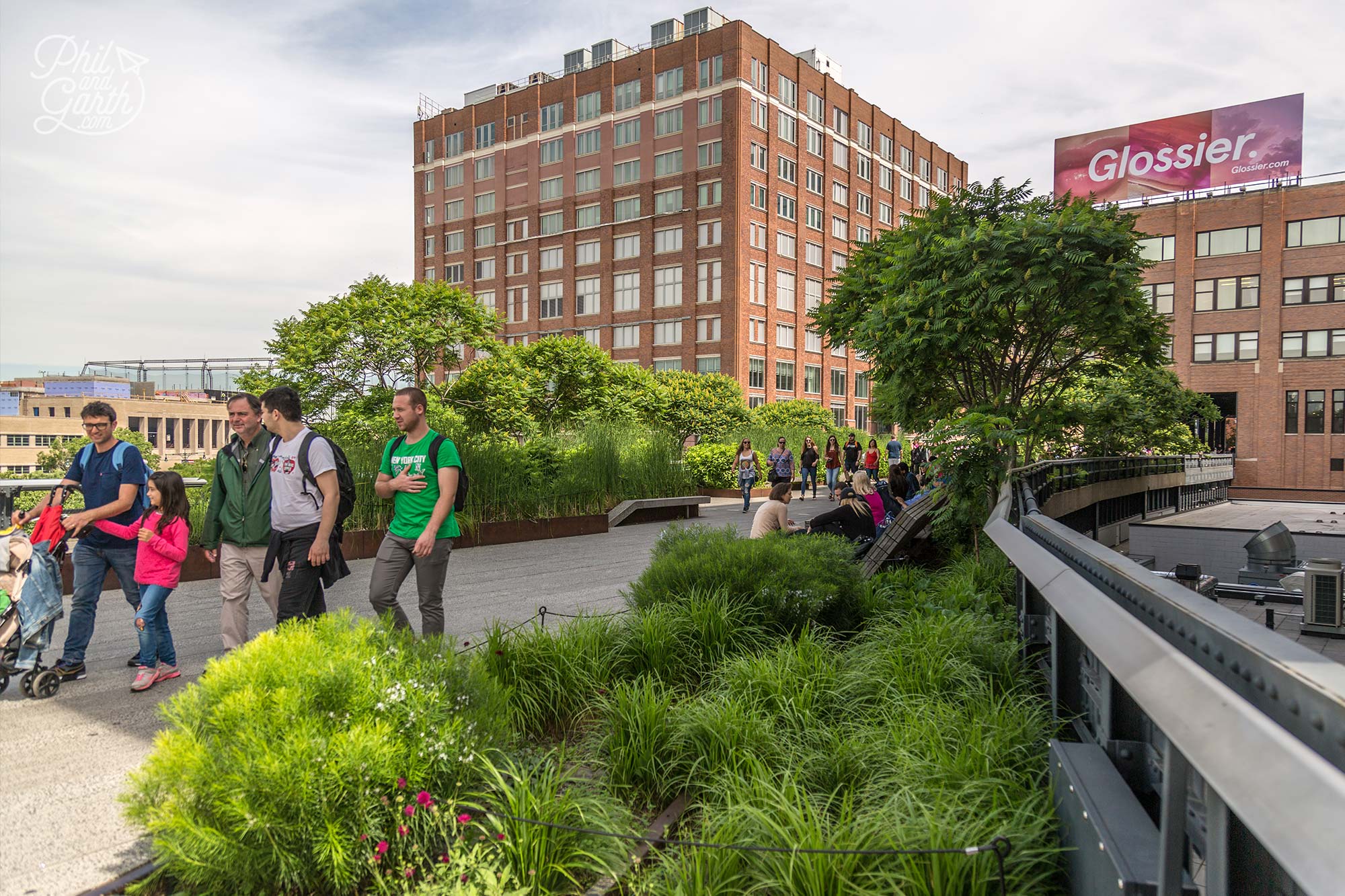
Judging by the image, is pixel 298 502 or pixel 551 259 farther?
pixel 551 259

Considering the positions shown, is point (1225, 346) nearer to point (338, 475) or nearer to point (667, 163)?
point (667, 163)

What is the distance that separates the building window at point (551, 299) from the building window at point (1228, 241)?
45.9 m

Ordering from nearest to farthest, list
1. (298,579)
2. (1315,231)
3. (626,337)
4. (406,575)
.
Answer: (298,579), (406,575), (1315,231), (626,337)

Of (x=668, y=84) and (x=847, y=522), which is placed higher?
(x=668, y=84)

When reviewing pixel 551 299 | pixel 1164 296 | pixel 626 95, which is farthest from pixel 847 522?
pixel 551 299

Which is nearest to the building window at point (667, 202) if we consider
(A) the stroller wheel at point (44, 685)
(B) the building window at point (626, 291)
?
(B) the building window at point (626, 291)

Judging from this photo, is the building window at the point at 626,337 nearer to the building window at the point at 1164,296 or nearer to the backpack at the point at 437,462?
the building window at the point at 1164,296

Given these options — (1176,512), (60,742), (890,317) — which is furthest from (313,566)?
(1176,512)

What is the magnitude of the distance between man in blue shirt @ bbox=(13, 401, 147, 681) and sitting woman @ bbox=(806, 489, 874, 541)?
6659 millimetres

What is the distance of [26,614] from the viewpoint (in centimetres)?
567

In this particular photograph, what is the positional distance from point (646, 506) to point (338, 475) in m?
12.5


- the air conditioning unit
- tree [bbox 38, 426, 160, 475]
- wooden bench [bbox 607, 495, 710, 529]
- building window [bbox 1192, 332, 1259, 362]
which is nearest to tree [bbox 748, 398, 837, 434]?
building window [bbox 1192, 332, 1259, 362]

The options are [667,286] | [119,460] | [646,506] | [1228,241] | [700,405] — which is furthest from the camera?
[667,286]

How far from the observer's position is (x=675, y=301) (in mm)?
65938
